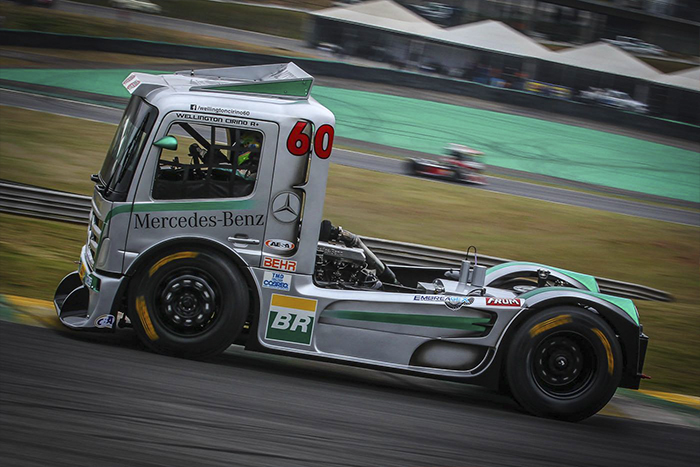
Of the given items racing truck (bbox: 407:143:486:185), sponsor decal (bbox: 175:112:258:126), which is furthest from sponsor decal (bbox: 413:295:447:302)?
racing truck (bbox: 407:143:486:185)

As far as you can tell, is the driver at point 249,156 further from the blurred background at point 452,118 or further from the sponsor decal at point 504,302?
the blurred background at point 452,118

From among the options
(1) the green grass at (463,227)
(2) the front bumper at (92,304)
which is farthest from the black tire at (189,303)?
(1) the green grass at (463,227)

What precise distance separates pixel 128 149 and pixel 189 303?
1327mm

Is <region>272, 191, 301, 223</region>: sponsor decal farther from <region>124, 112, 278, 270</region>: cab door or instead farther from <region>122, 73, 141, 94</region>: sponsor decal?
<region>122, 73, 141, 94</region>: sponsor decal

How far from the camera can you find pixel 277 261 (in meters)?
5.92

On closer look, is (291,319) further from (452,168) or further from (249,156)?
(452,168)

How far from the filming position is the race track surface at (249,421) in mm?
4148

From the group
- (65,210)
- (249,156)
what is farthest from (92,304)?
(65,210)

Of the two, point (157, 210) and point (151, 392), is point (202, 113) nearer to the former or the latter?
point (157, 210)

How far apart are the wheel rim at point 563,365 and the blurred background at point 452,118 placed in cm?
159

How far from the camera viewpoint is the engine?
21.0 ft

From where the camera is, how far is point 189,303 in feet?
19.1

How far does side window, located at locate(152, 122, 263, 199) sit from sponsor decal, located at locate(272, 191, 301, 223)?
239mm

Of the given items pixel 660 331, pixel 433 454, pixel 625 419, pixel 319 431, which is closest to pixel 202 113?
pixel 319 431
